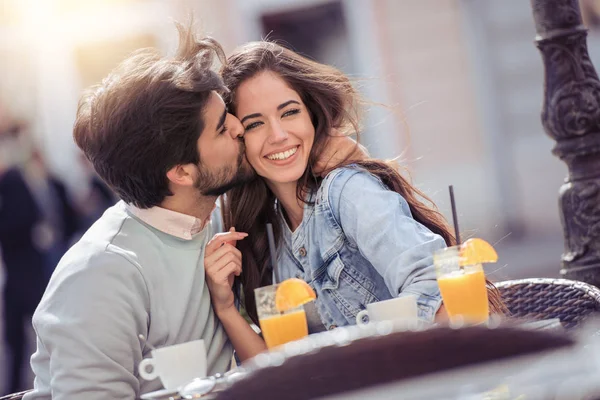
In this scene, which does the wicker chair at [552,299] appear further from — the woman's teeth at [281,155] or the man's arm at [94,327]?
the man's arm at [94,327]

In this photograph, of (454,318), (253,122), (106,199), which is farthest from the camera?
(106,199)

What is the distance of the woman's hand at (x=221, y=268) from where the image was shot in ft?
8.54

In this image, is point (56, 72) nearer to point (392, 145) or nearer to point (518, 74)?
point (392, 145)

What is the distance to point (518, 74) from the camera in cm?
1068

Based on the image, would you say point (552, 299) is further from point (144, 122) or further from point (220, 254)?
point (144, 122)

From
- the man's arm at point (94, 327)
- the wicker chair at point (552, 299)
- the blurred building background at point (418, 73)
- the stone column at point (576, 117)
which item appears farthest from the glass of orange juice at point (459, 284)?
the blurred building background at point (418, 73)

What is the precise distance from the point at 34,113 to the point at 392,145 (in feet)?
12.0

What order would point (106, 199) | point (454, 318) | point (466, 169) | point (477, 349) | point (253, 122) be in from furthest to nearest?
point (466, 169) < point (106, 199) < point (253, 122) < point (454, 318) < point (477, 349)

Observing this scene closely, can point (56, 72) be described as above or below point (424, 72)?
above

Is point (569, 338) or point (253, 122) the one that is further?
point (253, 122)

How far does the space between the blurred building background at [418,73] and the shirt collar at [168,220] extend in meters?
7.86

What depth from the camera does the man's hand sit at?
116 inches

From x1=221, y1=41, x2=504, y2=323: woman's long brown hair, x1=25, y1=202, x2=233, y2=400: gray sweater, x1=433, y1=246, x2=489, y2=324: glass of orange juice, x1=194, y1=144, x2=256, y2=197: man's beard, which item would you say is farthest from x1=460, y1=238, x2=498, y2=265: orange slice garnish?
x1=194, y1=144, x2=256, y2=197: man's beard

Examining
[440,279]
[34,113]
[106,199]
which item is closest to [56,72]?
[34,113]
